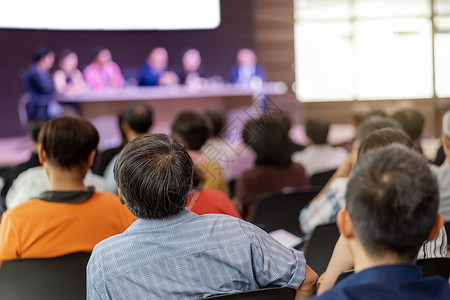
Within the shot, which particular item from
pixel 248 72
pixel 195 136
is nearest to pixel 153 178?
pixel 195 136

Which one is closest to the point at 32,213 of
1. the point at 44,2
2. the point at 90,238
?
the point at 90,238

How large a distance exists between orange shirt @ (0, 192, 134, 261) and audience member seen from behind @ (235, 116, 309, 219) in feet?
4.89

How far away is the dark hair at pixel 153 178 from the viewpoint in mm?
1254

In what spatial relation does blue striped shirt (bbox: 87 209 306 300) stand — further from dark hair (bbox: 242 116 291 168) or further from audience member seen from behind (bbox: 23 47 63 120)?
audience member seen from behind (bbox: 23 47 63 120)

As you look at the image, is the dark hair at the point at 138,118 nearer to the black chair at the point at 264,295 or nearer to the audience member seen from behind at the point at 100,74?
the black chair at the point at 264,295

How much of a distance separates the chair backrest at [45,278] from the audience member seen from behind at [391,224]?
2.75 feet

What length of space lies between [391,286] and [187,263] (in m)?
0.53

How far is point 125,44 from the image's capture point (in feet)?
35.0

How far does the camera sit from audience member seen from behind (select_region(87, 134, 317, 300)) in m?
1.23

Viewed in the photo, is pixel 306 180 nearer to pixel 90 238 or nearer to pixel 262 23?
pixel 90 238

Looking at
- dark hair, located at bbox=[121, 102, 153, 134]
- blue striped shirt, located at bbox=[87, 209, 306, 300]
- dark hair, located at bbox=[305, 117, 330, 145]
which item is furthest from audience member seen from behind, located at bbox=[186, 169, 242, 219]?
dark hair, located at bbox=[305, 117, 330, 145]

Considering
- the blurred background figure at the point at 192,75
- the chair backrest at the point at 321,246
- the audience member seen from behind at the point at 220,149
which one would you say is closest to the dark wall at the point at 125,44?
the blurred background figure at the point at 192,75

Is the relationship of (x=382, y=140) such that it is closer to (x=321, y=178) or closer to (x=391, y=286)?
(x=391, y=286)

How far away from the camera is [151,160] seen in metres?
1.26
